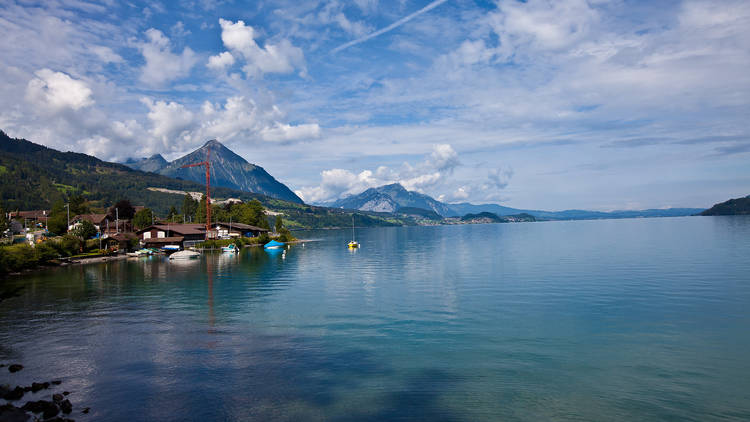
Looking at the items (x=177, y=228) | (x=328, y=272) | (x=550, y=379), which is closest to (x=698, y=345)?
(x=550, y=379)

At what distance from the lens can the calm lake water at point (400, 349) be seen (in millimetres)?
19719

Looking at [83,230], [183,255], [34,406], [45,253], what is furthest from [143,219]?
[34,406]

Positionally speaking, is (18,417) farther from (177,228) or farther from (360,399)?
(177,228)

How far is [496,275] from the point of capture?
204ft

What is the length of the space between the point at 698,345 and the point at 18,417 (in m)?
37.2

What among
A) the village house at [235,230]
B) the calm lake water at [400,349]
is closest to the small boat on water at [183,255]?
the village house at [235,230]

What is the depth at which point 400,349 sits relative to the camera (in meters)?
27.8

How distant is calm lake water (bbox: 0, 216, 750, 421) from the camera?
776 inches

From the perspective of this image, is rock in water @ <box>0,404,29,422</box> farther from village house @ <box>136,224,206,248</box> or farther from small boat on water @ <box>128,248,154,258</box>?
village house @ <box>136,224,206,248</box>

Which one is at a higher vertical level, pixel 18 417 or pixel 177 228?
pixel 177 228

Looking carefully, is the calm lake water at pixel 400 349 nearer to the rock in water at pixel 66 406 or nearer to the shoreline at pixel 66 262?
the rock in water at pixel 66 406

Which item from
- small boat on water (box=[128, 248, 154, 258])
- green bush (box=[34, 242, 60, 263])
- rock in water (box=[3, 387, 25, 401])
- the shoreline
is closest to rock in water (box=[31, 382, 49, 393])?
rock in water (box=[3, 387, 25, 401])

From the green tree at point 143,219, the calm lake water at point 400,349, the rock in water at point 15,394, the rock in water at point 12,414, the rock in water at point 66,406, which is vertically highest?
the green tree at point 143,219

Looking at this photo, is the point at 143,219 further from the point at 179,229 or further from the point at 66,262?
the point at 66,262
